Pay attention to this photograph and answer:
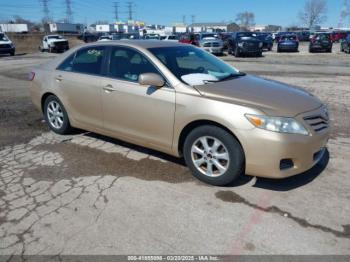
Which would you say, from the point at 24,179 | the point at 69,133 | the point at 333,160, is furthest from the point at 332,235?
the point at 69,133

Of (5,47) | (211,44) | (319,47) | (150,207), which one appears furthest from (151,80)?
(5,47)

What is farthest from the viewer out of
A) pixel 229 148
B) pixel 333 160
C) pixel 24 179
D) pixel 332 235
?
pixel 333 160

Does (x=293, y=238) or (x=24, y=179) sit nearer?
(x=293, y=238)

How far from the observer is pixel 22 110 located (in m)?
7.62

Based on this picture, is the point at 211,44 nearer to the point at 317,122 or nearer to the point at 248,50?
the point at 248,50

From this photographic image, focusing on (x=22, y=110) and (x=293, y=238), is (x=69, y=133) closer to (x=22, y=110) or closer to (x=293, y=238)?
(x=22, y=110)

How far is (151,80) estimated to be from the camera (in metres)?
4.04

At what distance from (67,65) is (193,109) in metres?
2.60

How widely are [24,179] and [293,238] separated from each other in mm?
3188

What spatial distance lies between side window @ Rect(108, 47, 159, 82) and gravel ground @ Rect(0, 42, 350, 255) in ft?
3.86

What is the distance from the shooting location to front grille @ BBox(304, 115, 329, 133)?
3.71 m

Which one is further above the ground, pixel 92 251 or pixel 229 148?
pixel 229 148

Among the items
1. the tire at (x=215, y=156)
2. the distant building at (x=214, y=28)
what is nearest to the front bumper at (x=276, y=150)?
the tire at (x=215, y=156)

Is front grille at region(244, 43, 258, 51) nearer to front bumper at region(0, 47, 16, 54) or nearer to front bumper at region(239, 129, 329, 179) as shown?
front bumper at region(0, 47, 16, 54)
